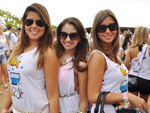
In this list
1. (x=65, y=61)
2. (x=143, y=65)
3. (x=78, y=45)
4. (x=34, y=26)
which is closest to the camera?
(x=34, y=26)

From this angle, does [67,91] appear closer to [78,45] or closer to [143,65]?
[78,45]

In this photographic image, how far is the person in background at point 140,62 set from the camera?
286 centimetres

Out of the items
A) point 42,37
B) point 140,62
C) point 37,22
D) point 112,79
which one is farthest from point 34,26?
point 140,62

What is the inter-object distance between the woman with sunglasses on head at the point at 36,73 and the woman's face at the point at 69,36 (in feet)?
0.68

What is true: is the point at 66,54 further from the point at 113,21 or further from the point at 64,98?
the point at 113,21

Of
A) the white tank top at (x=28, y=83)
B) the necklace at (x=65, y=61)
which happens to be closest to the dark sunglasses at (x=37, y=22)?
the white tank top at (x=28, y=83)

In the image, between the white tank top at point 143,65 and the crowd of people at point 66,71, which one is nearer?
the crowd of people at point 66,71

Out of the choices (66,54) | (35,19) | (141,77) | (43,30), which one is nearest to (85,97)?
(66,54)

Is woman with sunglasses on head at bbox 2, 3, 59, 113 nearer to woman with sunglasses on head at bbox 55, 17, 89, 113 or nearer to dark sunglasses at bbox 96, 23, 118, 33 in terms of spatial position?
woman with sunglasses on head at bbox 55, 17, 89, 113

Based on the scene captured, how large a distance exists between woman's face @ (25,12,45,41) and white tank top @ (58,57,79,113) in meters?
0.44

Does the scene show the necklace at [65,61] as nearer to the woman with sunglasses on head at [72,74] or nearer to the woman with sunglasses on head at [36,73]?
the woman with sunglasses on head at [72,74]

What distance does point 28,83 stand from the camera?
132 cm

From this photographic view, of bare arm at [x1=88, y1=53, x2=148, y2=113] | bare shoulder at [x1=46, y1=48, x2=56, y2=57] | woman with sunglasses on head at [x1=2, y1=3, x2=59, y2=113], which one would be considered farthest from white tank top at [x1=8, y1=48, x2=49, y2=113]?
bare arm at [x1=88, y1=53, x2=148, y2=113]

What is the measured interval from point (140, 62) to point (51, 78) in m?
2.34
